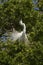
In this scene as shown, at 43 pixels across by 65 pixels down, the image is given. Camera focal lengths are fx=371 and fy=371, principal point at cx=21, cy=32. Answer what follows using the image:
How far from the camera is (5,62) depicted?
11.6m

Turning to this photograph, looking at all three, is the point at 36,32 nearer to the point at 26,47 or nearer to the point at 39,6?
the point at 26,47

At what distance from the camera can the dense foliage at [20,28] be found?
36.2 feet

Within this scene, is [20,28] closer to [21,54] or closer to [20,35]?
[20,35]

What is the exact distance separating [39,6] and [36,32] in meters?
2.25

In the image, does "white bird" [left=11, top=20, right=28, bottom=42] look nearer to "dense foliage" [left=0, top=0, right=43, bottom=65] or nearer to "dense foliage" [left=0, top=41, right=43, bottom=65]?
"dense foliage" [left=0, top=0, right=43, bottom=65]

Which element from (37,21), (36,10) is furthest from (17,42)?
(36,10)

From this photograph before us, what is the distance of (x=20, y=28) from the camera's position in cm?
1280

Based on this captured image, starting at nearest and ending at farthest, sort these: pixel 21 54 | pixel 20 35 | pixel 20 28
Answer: pixel 21 54, pixel 20 35, pixel 20 28

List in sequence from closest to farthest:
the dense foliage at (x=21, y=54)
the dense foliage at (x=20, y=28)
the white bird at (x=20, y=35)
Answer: the dense foliage at (x=21, y=54), the dense foliage at (x=20, y=28), the white bird at (x=20, y=35)

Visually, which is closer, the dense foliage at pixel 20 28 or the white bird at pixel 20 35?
the dense foliage at pixel 20 28

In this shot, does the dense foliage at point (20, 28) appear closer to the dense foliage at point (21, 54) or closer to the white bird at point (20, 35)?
the dense foliage at point (21, 54)

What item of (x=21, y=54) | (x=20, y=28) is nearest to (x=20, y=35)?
(x=20, y=28)

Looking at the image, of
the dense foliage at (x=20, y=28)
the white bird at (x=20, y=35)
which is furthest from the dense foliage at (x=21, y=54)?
the white bird at (x=20, y=35)

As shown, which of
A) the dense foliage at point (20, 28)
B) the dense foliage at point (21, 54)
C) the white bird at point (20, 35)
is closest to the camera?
the dense foliage at point (21, 54)
